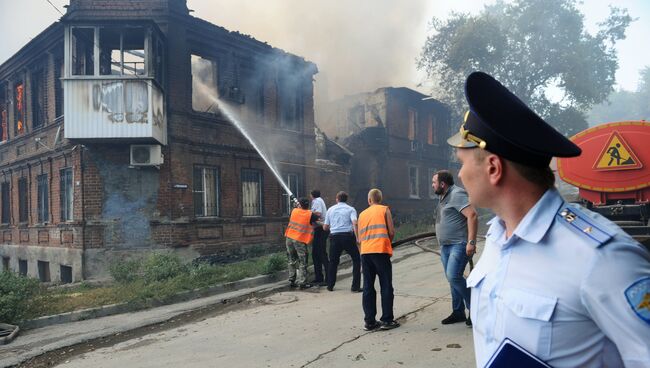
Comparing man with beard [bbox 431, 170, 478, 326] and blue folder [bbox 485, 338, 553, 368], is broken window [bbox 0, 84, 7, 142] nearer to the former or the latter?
man with beard [bbox 431, 170, 478, 326]

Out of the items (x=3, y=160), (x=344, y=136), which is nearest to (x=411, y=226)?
(x=344, y=136)

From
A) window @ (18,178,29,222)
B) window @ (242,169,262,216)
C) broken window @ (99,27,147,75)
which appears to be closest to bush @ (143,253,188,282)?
window @ (242,169,262,216)

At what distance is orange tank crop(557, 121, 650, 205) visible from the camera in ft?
23.0

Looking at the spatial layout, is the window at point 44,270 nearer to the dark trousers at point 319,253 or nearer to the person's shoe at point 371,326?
the dark trousers at point 319,253

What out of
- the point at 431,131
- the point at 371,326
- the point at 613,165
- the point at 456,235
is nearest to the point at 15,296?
the point at 371,326

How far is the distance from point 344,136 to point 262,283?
601 inches

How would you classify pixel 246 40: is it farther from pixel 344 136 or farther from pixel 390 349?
pixel 390 349

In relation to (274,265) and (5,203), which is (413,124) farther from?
(5,203)

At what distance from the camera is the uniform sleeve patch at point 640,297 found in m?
1.07

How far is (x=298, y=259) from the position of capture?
9711mm

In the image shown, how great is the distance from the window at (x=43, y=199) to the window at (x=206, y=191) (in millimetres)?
5312

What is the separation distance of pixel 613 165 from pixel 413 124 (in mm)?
18810

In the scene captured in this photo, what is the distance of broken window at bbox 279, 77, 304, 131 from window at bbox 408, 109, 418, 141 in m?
9.66

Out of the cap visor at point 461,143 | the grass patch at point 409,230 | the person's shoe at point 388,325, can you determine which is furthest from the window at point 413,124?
the cap visor at point 461,143
